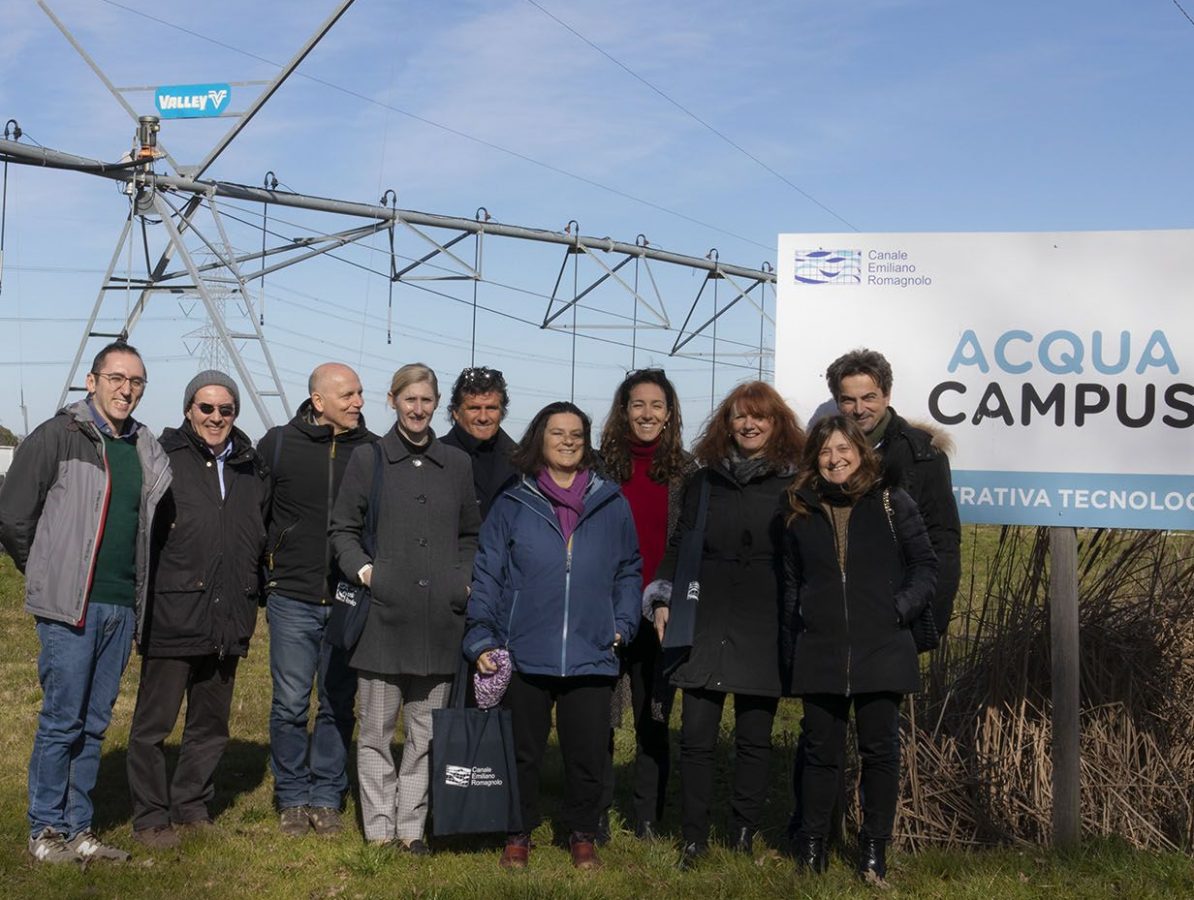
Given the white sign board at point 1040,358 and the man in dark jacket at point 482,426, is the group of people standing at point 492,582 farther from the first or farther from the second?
the white sign board at point 1040,358

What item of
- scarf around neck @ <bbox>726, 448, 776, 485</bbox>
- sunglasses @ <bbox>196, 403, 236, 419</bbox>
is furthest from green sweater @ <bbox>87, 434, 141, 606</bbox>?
scarf around neck @ <bbox>726, 448, 776, 485</bbox>

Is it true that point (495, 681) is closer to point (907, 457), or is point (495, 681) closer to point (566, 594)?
point (566, 594)

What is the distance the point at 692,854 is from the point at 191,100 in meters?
16.7

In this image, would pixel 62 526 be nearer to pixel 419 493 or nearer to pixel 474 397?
pixel 419 493

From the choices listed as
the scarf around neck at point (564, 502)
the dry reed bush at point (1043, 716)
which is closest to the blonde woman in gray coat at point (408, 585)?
the scarf around neck at point (564, 502)

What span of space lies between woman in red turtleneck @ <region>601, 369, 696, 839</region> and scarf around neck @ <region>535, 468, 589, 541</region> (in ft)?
1.21

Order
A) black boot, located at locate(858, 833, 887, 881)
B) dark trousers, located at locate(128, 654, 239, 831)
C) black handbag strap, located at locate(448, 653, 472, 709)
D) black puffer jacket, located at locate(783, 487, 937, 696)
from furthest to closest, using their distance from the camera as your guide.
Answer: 1. dark trousers, located at locate(128, 654, 239, 831)
2. black handbag strap, located at locate(448, 653, 472, 709)
3. black boot, located at locate(858, 833, 887, 881)
4. black puffer jacket, located at locate(783, 487, 937, 696)

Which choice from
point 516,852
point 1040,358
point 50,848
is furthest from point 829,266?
point 50,848

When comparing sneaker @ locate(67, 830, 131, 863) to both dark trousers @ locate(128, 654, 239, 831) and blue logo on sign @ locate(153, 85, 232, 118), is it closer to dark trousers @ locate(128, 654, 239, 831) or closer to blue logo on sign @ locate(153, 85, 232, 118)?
dark trousers @ locate(128, 654, 239, 831)

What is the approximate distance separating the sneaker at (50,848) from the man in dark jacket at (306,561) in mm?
942

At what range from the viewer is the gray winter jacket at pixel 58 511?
17.3 ft

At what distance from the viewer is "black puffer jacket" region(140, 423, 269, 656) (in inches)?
225

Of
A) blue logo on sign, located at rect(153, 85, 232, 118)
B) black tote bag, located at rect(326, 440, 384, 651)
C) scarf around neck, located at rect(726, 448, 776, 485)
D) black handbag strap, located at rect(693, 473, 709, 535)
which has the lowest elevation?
black tote bag, located at rect(326, 440, 384, 651)

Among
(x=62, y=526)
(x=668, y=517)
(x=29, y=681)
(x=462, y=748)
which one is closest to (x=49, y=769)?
(x=62, y=526)
